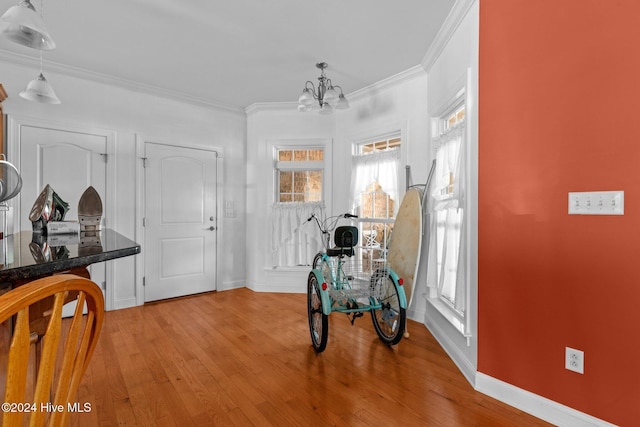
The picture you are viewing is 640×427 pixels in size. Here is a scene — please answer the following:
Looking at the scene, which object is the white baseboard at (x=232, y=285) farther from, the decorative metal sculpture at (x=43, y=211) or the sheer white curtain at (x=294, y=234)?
the decorative metal sculpture at (x=43, y=211)

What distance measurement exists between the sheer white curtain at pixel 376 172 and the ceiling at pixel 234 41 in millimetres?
896

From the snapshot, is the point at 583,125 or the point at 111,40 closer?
the point at 583,125

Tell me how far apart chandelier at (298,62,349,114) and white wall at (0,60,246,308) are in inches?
62.7

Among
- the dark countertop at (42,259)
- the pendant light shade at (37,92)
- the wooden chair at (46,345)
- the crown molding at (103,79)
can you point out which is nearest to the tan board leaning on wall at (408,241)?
the dark countertop at (42,259)

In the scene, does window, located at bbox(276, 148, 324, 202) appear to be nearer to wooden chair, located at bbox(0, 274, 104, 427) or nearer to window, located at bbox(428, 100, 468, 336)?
window, located at bbox(428, 100, 468, 336)

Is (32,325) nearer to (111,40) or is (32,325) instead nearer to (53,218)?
(53,218)

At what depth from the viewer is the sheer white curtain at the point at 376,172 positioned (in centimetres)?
374

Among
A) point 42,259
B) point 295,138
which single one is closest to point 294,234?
point 295,138

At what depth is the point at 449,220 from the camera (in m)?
2.84

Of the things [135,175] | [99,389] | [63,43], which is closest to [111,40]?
[63,43]

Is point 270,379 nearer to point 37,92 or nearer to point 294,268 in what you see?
point 294,268

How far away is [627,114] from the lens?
153 centimetres

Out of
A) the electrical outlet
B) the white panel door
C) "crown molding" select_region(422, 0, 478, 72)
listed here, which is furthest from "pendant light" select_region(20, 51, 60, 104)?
the electrical outlet

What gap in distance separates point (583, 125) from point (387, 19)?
5.54ft
